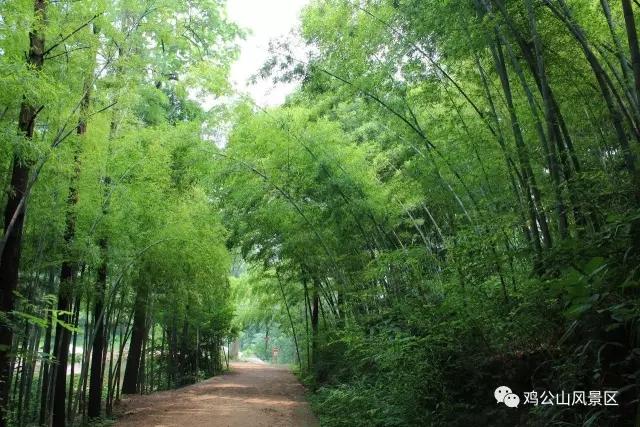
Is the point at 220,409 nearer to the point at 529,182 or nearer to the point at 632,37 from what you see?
the point at 529,182

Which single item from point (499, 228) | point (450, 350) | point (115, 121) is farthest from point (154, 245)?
point (499, 228)

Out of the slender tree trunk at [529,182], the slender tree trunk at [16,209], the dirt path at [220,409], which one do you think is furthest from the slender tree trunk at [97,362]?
the slender tree trunk at [529,182]

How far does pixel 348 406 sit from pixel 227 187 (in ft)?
14.0

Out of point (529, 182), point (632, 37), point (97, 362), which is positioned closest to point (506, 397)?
point (529, 182)

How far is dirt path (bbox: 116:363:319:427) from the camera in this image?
595 centimetres

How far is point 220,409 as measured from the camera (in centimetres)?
694

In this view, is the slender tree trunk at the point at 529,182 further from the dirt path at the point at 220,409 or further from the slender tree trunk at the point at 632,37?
the dirt path at the point at 220,409

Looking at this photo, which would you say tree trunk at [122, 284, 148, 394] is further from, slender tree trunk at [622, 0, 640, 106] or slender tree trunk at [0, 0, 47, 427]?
slender tree trunk at [622, 0, 640, 106]

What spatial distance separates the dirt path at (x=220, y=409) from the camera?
19.5 feet

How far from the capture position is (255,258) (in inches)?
397

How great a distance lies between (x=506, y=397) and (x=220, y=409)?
195 inches

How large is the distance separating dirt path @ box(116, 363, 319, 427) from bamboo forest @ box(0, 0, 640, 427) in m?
0.10

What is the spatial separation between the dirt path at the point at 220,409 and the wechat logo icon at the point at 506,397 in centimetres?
316

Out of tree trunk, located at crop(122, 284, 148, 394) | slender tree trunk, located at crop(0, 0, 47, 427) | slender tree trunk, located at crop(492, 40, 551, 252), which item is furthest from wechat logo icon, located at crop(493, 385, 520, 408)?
tree trunk, located at crop(122, 284, 148, 394)
